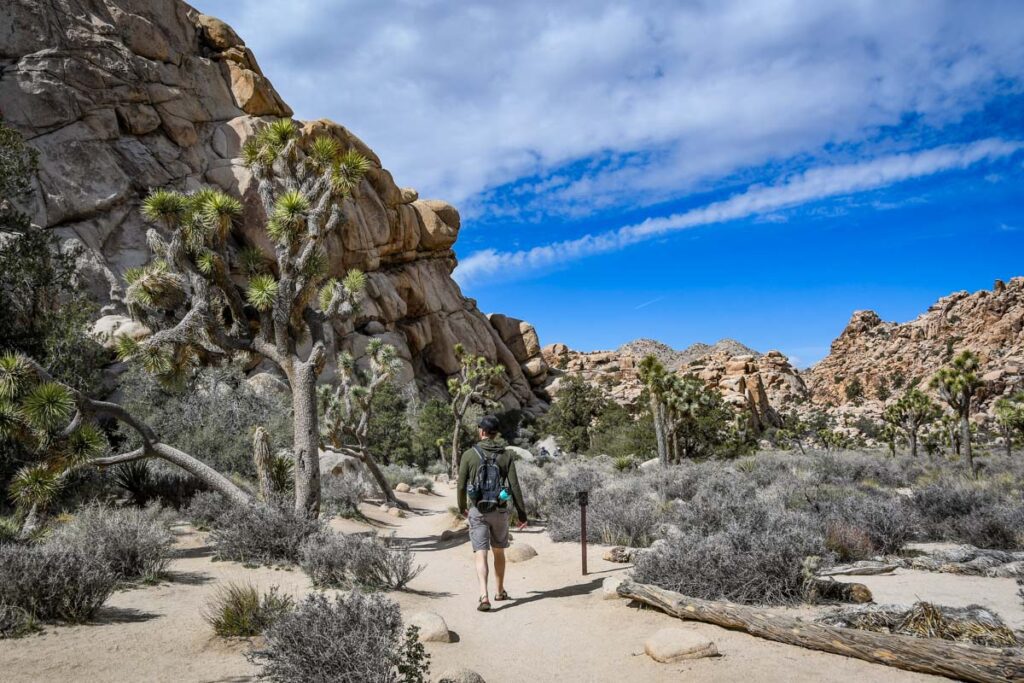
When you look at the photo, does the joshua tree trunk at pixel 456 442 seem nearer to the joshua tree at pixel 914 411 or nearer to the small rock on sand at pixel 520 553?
the small rock on sand at pixel 520 553

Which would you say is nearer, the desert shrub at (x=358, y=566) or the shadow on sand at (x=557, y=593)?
the shadow on sand at (x=557, y=593)

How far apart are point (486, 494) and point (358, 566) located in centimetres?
195

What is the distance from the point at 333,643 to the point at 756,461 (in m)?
19.9

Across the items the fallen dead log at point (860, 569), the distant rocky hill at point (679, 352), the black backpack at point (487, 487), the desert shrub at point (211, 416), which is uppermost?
the distant rocky hill at point (679, 352)

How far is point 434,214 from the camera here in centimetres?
5200

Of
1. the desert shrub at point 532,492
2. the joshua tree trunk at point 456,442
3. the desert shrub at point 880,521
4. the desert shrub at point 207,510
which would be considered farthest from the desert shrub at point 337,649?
the joshua tree trunk at point 456,442

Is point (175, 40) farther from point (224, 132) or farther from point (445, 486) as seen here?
point (445, 486)

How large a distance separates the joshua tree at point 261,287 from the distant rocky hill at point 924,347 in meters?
66.4

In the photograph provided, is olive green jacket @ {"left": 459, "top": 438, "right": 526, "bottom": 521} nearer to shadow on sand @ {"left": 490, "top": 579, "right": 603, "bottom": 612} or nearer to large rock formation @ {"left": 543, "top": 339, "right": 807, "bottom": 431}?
shadow on sand @ {"left": 490, "top": 579, "right": 603, "bottom": 612}

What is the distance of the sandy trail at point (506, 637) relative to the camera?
4297 millimetres

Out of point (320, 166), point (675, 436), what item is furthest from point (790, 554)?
point (675, 436)

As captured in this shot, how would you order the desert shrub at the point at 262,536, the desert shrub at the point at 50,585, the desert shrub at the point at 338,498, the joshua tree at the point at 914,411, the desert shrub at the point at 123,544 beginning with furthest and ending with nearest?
1. the joshua tree at the point at 914,411
2. the desert shrub at the point at 338,498
3. the desert shrub at the point at 262,536
4. the desert shrub at the point at 123,544
5. the desert shrub at the point at 50,585

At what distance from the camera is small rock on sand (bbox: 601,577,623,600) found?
21.2ft

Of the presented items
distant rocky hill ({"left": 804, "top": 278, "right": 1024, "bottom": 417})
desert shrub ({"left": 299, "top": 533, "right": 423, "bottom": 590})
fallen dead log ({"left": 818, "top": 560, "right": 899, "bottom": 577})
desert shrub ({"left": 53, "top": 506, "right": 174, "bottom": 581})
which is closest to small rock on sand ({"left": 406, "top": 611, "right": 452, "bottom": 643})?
desert shrub ({"left": 299, "top": 533, "right": 423, "bottom": 590})
